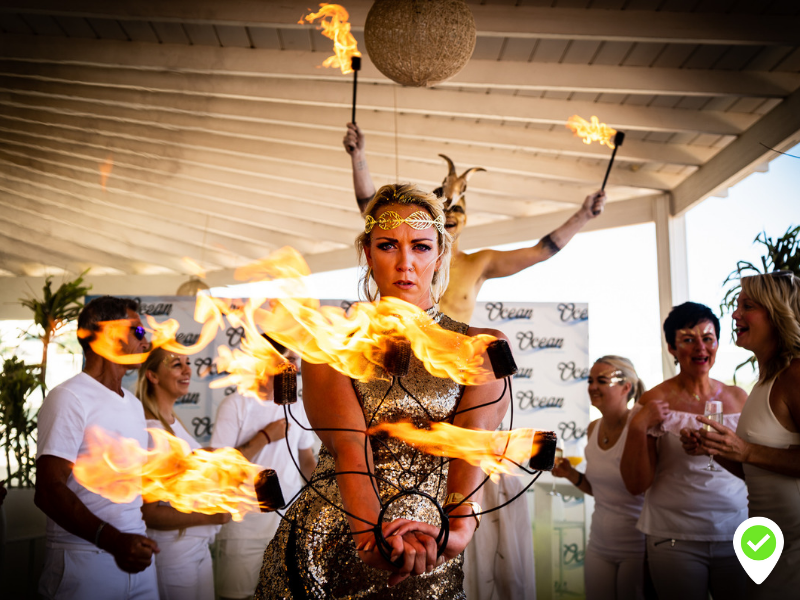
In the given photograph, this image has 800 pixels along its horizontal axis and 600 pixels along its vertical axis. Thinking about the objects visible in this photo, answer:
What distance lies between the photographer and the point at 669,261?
7.00m

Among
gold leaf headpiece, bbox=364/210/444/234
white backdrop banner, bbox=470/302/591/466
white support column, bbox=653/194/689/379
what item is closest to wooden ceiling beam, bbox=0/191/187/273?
white backdrop banner, bbox=470/302/591/466

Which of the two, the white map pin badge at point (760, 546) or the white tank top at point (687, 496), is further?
the white tank top at point (687, 496)

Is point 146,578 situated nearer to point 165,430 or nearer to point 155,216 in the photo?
point 165,430

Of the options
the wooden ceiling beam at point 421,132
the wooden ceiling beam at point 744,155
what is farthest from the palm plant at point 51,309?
the wooden ceiling beam at point 744,155

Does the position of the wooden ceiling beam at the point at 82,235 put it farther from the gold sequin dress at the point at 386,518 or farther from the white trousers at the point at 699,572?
the white trousers at the point at 699,572

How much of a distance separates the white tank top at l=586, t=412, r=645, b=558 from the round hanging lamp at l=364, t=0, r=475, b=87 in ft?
7.52

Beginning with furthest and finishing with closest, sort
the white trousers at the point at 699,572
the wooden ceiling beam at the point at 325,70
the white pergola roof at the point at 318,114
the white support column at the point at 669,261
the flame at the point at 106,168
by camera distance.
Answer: the white support column at the point at 669,261 < the flame at the point at 106,168 < the wooden ceiling beam at the point at 325,70 < the white pergola roof at the point at 318,114 < the white trousers at the point at 699,572

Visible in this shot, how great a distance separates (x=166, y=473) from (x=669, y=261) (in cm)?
601

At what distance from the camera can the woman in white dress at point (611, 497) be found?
11.7ft

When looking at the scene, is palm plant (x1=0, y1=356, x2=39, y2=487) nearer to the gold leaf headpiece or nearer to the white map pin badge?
the gold leaf headpiece

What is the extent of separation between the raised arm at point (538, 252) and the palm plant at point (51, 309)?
3883 millimetres

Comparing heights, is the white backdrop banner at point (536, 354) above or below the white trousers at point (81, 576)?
above

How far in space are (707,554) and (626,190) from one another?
5074 millimetres

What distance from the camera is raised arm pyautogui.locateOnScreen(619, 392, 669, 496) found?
10.8 ft
